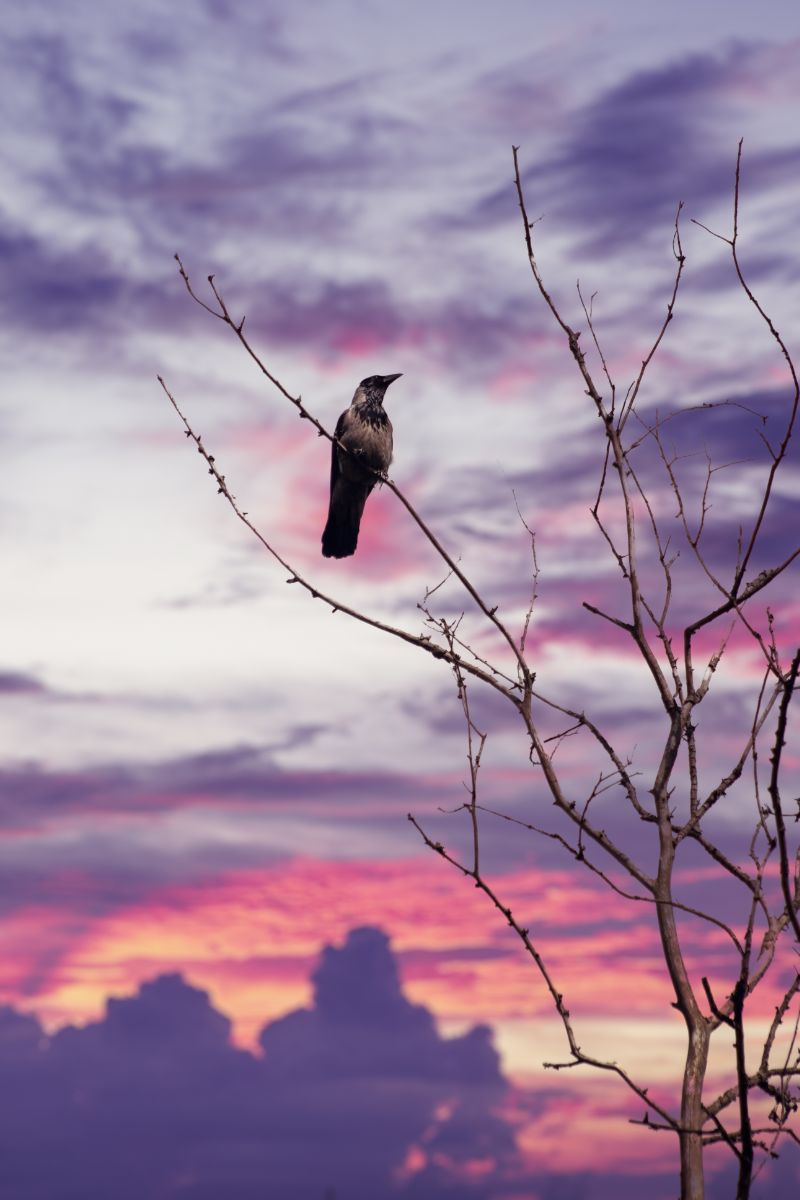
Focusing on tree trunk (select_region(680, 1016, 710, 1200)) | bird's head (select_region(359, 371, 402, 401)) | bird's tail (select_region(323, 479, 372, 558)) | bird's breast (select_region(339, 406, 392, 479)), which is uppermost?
bird's head (select_region(359, 371, 402, 401))

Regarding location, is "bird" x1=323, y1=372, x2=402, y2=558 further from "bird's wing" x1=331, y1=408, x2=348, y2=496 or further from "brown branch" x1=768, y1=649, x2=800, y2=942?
"brown branch" x1=768, y1=649, x2=800, y2=942

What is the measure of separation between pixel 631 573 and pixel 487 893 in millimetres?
1494

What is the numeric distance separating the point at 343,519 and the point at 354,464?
672 millimetres

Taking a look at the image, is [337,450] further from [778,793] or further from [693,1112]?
[778,793]

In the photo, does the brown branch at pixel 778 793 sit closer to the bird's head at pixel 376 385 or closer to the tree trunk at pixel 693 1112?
the tree trunk at pixel 693 1112

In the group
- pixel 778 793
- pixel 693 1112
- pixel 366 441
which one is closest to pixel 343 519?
pixel 366 441

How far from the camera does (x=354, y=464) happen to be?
15078 millimetres

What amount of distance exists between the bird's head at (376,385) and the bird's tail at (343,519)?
1.12 m

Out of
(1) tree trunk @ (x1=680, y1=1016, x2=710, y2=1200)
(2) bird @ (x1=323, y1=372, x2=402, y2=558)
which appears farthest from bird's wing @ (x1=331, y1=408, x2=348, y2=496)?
(1) tree trunk @ (x1=680, y1=1016, x2=710, y2=1200)

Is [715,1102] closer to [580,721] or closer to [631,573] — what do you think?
[580,721]

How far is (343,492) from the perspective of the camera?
50.5 feet

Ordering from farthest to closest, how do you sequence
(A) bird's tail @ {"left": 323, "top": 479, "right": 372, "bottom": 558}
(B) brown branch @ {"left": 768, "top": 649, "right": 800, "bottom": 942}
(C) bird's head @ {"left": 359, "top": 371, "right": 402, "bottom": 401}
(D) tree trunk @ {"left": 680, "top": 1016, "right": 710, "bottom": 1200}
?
(C) bird's head @ {"left": 359, "top": 371, "right": 402, "bottom": 401}
(A) bird's tail @ {"left": 323, "top": 479, "right": 372, "bottom": 558}
(D) tree trunk @ {"left": 680, "top": 1016, "right": 710, "bottom": 1200}
(B) brown branch @ {"left": 768, "top": 649, "right": 800, "bottom": 942}

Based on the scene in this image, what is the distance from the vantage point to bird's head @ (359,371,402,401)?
51.4ft

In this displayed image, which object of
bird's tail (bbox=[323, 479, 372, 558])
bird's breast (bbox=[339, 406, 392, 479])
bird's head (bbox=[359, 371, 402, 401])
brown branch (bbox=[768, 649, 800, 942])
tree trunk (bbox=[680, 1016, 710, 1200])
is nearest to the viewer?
brown branch (bbox=[768, 649, 800, 942])
